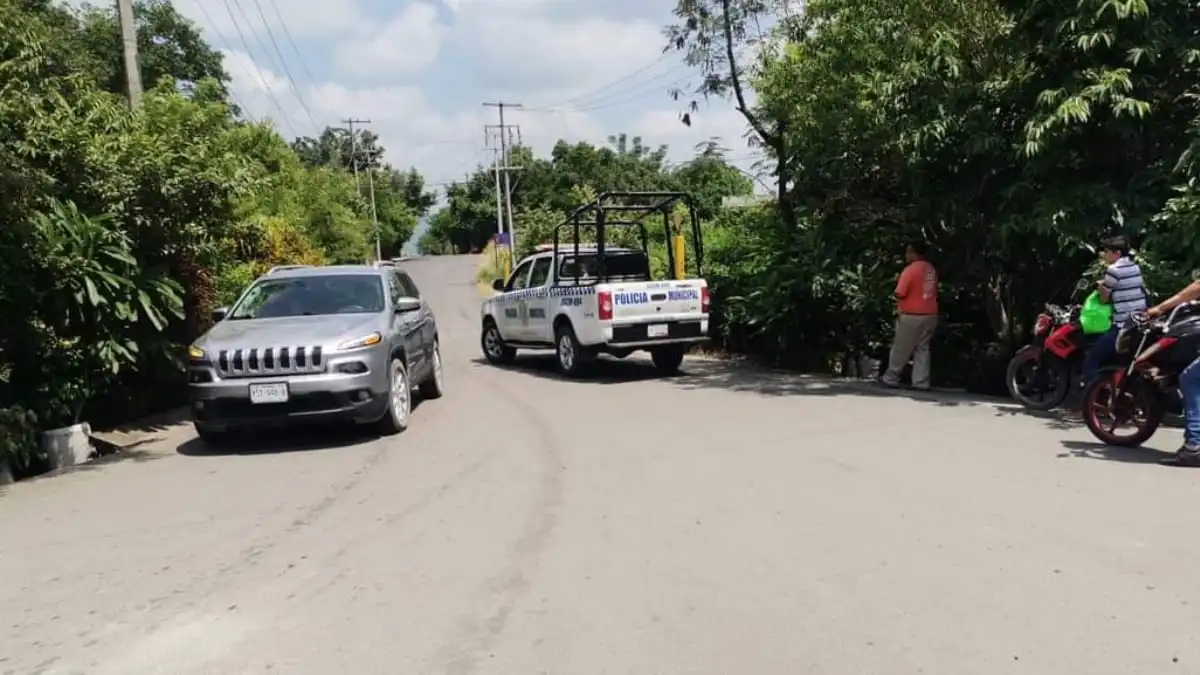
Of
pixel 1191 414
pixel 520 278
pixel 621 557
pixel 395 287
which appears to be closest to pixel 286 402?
pixel 395 287

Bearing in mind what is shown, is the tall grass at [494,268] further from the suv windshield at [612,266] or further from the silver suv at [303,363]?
the silver suv at [303,363]

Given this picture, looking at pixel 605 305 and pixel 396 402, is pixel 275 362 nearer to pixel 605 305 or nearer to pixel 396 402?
pixel 396 402

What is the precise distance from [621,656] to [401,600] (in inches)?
50.5

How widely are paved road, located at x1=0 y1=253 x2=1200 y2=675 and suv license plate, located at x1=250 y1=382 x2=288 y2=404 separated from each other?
1.68ft

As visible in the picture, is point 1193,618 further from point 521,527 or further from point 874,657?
point 521,527

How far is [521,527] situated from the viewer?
592 centimetres

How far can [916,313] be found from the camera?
1138cm

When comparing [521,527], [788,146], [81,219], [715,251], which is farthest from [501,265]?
[521,527]

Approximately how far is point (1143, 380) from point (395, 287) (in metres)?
7.41

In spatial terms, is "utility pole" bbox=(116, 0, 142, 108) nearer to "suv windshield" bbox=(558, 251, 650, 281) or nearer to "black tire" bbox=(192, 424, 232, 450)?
"black tire" bbox=(192, 424, 232, 450)

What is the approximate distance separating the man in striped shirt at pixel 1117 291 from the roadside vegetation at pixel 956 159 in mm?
769

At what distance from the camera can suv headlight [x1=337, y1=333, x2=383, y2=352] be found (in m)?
8.74

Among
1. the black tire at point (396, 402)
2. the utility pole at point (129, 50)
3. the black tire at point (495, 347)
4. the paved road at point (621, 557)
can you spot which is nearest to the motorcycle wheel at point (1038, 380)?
the paved road at point (621, 557)

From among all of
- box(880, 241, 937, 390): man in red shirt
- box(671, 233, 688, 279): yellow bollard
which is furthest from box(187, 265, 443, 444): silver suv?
box(671, 233, 688, 279): yellow bollard
